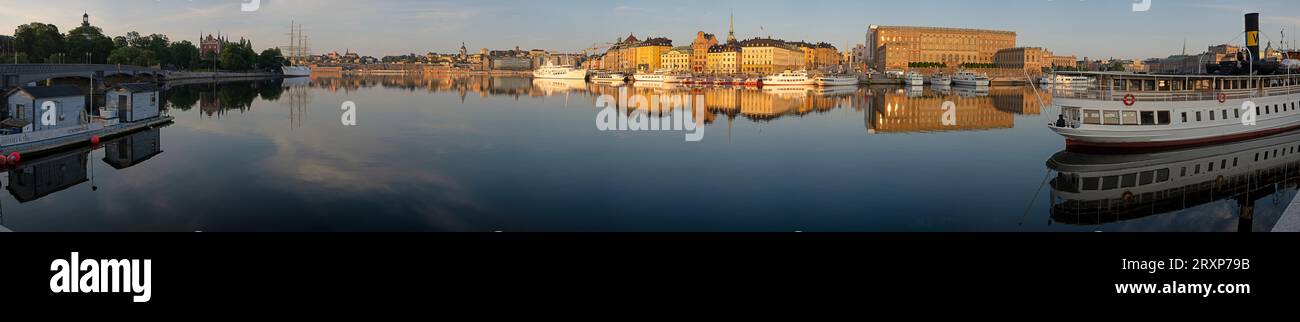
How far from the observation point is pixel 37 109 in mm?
20625

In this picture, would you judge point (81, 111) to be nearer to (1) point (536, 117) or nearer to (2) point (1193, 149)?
(1) point (536, 117)

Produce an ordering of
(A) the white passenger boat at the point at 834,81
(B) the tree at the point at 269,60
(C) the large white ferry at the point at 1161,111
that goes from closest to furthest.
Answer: (C) the large white ferry at the point at 1161,111, (A) the white passenger boat at the point at 834,81, (B) the tree at the point at 269,60

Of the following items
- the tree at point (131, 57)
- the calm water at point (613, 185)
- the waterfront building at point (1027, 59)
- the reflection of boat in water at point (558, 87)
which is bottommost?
the calm water at point (613, 185)

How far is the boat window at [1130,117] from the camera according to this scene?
20781 mm

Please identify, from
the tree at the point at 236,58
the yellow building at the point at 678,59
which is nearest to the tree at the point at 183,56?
the tree at the point at 236,58

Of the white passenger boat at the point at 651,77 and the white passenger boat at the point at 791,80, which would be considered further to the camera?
the white passenger boat at the point at 651,77

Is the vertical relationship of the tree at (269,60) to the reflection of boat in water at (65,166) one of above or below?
above

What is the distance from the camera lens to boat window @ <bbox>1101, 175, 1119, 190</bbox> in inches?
612

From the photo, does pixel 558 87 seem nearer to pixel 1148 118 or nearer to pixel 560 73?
pixel 560 73

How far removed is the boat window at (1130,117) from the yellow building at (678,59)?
447ft

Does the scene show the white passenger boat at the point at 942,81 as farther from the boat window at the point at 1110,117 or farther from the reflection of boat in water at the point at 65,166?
the reflection of boat in water at the point at 65,166

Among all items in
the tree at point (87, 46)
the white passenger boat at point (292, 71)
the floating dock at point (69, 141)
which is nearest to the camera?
A: the floating dock at point (69, 141)

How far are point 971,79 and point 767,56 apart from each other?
56.6 m
